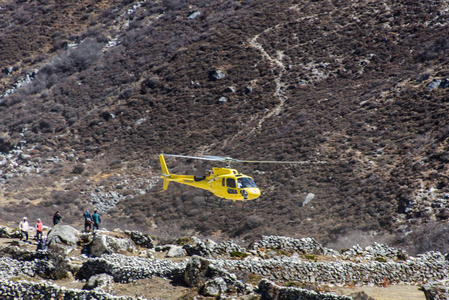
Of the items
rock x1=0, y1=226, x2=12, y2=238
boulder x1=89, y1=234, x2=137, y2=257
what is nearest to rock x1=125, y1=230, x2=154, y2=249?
boulder x1=89, y1=234, x2=137, y2=257

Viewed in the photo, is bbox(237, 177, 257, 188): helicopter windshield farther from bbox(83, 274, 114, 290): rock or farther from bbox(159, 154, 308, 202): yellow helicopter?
bbox(83, 274, 114, 290): rock

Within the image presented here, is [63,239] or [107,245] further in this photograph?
[63,239]

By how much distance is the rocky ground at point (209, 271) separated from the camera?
14783mm

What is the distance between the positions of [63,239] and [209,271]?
7.72 meters

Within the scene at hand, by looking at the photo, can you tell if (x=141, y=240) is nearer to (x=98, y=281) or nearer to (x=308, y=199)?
(x=98, y=281)

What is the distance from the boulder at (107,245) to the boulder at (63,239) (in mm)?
1095

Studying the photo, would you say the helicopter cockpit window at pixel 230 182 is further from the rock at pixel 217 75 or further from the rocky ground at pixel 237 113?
the rock at pixel 217 75

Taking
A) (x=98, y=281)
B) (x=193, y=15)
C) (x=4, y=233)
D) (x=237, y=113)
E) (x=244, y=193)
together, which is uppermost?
(x=98, y=281)

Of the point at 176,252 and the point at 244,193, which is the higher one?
the point at 176,252

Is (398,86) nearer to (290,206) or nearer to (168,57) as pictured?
(290,206)

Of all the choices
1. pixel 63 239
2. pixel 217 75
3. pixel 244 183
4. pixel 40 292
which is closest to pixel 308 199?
pixel 244 183

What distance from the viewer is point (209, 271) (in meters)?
15.8

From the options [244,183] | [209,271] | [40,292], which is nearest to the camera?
[40,292]

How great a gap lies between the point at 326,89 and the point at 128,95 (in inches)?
897
